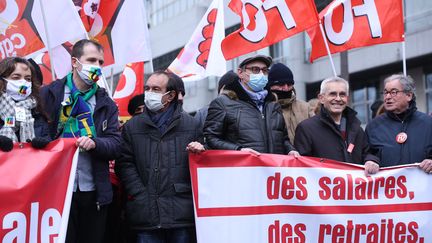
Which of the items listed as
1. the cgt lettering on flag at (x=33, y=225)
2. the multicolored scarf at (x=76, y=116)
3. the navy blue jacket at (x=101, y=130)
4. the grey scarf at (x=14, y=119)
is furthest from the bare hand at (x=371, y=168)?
the grey scarf at (x=14, y=119)

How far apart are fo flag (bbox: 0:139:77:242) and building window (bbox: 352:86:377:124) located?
20395 millimetres

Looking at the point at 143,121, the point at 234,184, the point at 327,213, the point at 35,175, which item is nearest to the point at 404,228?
the point at 327,213

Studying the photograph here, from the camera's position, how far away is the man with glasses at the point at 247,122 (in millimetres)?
4270

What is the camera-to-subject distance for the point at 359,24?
19.6 ft

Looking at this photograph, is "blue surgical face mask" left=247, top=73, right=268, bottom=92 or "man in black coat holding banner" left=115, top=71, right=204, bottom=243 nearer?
"man in black coat holding banner" left=115, top=71, right=204, bottom=243

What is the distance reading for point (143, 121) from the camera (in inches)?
162

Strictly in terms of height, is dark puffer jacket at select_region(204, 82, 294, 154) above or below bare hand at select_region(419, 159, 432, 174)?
above

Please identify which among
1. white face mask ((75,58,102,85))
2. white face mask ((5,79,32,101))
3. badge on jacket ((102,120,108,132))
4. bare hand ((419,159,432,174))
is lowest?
bare hand ((419,159,432,174))

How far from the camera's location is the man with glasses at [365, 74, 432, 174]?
4504 mm

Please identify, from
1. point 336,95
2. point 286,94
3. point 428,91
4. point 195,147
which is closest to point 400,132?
point 336,95

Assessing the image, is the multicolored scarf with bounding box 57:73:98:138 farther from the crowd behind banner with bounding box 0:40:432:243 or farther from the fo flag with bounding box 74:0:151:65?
the fo flag with bounding box 74:0:151:65

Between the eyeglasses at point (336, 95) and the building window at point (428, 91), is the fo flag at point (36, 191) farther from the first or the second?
the building window at point (428, 91)

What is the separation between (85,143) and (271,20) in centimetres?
285

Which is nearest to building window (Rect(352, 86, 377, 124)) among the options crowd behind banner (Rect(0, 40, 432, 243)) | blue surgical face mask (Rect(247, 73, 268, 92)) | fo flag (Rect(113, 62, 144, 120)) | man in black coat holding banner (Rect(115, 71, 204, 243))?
fo flag (Rect(113, 62, 144, 120))
